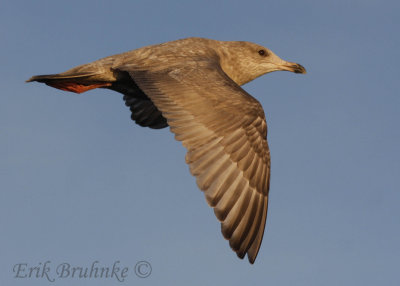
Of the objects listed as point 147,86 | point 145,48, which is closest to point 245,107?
point 147,86

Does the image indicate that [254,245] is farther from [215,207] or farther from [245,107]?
[245,107]

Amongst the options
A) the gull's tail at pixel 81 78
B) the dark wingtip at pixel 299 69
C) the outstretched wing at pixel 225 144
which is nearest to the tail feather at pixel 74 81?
the gull's tail at pixel 81 78

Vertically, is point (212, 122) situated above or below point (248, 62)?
below

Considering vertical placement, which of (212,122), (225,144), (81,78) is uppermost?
(81,78)

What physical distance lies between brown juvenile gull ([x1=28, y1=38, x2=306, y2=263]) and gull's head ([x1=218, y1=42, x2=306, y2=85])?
4.02 feet

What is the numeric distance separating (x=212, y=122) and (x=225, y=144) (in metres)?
0.34

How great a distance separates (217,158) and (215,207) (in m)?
0.69

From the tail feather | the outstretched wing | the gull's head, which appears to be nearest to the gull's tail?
the tail feather

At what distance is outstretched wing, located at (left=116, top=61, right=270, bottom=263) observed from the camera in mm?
9430

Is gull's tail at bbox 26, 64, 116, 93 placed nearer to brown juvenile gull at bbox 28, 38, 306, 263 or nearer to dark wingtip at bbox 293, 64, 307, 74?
brown juvenile gull at bbox 28, 38, 306, 263

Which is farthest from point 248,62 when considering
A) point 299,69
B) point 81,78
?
point 81,78

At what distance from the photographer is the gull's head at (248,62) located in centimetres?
1315

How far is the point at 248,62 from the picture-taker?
13.3m

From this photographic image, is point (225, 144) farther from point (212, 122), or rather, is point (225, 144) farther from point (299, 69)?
point (299, 69)
